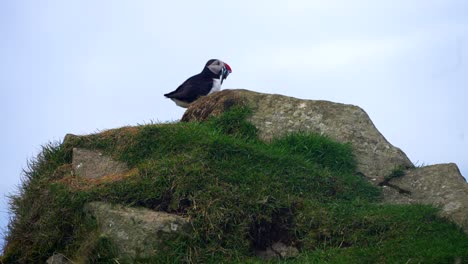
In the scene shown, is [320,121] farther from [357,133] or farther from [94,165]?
[94,165]

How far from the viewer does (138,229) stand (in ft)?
22.3

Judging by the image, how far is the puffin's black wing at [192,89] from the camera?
38.8ft

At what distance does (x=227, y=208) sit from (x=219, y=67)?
574cm

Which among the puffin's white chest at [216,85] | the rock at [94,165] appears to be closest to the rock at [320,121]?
the puffin's white chest at [216,85]

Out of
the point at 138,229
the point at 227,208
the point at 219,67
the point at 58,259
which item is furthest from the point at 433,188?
the point at 219,67

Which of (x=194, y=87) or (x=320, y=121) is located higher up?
(x=194, y=87)

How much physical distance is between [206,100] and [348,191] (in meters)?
3.03

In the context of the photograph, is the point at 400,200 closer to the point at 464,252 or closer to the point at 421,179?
the point at 421,179

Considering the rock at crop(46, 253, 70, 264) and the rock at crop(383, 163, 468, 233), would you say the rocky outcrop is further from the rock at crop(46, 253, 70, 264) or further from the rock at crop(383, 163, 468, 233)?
the rock at crop(46, 253, 70, 264)

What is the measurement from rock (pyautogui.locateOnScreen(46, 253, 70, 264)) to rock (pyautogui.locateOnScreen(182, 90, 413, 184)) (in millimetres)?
3334

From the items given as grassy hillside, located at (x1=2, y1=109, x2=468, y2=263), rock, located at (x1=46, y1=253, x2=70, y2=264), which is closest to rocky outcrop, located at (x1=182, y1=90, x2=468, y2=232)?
grassy hillside, located at (x1=2, y1=109, x2=468, y2=263)

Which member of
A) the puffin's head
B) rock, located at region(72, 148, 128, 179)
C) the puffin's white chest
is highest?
the puffin's head

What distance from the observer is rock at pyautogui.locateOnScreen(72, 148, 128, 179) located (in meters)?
8.12

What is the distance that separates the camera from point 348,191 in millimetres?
8180
